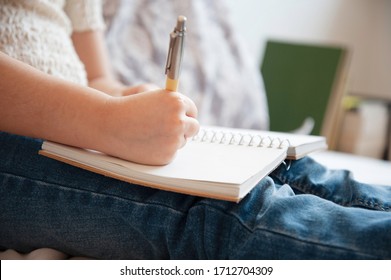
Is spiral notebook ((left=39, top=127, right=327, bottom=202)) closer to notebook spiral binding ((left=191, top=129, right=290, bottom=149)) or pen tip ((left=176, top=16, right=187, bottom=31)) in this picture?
notebook spiral binding ((left=191, top=129, right=290, bottom=149))

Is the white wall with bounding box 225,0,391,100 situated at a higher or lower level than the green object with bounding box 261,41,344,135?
higher

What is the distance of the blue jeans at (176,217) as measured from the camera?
1.37 ft

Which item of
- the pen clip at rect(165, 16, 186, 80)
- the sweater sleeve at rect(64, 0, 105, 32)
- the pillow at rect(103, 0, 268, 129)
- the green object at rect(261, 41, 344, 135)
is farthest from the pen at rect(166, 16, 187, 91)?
the green object at rect(261, 41, 344, 135)

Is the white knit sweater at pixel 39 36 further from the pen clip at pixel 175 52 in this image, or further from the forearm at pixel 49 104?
the pen clip at pixel 175 52

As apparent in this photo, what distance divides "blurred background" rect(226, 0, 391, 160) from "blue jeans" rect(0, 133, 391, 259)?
155 centimetres

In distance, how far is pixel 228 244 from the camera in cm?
44

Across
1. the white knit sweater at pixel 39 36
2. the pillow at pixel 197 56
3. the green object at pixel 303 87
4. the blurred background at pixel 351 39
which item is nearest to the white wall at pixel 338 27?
the blurred background at pixel 351 39

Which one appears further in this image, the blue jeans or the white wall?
the white wall

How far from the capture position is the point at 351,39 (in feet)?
7.31

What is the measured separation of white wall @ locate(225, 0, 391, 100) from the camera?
2074mm

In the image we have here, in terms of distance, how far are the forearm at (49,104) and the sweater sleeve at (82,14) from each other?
0.34 meters

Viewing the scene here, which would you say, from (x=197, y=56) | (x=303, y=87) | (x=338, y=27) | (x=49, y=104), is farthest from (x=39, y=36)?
(x=338, y=27)

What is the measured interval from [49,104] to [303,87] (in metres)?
1.64

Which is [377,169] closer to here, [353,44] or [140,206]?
[140,206]
